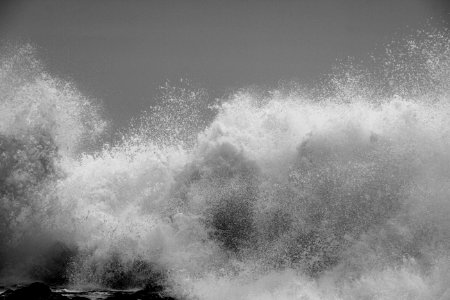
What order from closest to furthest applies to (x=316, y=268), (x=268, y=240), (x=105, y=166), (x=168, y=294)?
(x=168, y=294) < (x=316, y=268) < (x=268, y=240) < (x=105, y=166)

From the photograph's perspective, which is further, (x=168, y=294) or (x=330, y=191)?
(x=330, y=191)

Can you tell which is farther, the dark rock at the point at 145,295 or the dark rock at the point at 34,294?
the dark rock at the point at 145,295

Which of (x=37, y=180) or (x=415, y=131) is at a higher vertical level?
(x=415, y=131)

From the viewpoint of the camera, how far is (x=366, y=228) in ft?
54.0

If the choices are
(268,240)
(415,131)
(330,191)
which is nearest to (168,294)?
(268,240)

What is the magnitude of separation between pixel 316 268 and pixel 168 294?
17.4ft

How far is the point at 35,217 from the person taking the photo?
18609mm

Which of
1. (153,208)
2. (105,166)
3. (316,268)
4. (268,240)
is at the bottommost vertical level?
(316,268)

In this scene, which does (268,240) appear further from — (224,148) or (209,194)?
(224,148)

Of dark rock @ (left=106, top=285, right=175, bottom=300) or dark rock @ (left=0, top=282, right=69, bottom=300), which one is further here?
dark rock @ (left=106, top=285, right=175, bottom=300)

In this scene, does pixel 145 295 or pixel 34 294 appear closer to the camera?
pixel 34 294

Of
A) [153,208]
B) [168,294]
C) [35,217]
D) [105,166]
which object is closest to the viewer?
[168,294]

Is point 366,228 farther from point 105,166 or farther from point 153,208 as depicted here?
point 105,166

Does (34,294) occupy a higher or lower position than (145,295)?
lower
